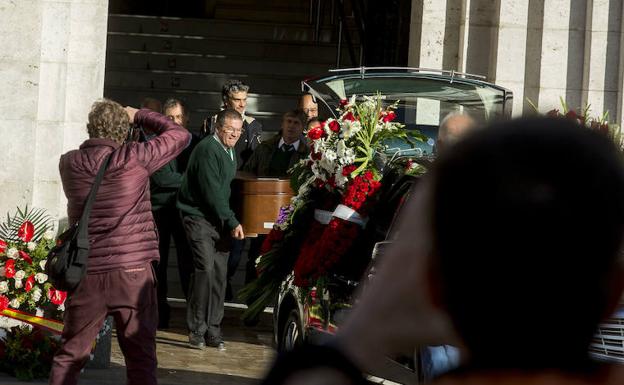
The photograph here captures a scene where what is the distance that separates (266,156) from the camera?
1242cm

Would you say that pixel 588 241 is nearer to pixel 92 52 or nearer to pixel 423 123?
pixel 423 123

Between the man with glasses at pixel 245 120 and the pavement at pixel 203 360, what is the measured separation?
1554 mm

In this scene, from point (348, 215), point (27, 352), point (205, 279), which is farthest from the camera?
point (205, 279)

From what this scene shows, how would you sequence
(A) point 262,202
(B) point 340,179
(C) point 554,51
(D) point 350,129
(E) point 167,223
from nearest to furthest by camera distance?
(B) point 340,179 → (D) point 350,129 → (A) point 262,202 → (E) point 167,223 → (C) point 554,51

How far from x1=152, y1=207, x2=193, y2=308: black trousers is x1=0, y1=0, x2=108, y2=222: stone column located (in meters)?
0.95

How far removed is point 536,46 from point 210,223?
3.78 metres

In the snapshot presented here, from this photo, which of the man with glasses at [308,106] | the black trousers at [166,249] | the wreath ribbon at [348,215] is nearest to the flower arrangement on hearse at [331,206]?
the wreath ribbon at [348,215]

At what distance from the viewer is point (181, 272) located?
39.2ft

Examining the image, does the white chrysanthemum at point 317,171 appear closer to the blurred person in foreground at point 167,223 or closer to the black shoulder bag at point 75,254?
the black shoulder bag at point 75,254

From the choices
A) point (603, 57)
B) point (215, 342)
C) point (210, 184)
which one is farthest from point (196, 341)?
point (603, 57)

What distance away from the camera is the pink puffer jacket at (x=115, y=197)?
7.40 m

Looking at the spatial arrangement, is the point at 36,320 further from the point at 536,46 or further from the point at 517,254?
the point at 517,254

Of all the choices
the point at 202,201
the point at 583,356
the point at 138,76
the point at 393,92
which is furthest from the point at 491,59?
the point at 583,356

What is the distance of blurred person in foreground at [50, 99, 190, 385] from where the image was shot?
7.36m
